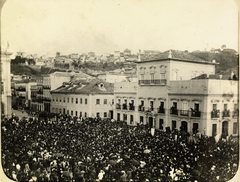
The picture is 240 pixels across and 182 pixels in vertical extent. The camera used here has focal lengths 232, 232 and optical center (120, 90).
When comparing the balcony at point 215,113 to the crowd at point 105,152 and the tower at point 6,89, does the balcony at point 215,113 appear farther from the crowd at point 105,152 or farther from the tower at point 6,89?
the tower at point 6,89

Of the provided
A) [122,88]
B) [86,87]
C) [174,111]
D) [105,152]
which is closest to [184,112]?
[174,111]

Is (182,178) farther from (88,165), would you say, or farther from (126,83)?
(126,83)

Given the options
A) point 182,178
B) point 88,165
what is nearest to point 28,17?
point 88,165

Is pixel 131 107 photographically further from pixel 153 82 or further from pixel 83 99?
pixel 83 99

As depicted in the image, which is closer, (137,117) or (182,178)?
(182,178)

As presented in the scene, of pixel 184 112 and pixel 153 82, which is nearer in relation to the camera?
pixel 184 112

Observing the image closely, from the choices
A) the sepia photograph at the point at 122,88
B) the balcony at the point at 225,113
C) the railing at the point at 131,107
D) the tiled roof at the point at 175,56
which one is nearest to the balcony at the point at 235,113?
the sepia photograph at the point at 122,88
